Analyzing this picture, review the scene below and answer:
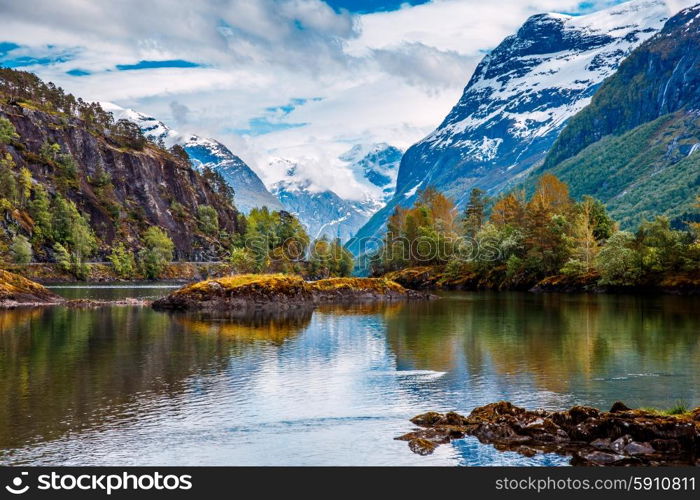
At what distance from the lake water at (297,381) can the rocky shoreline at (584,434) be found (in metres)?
0.85

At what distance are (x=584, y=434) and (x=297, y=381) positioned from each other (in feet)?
63.4

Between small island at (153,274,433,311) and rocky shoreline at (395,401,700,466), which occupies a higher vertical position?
small island at (153,274,433,311)

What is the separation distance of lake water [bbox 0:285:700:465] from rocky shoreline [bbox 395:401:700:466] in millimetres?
852

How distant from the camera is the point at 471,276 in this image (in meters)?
169

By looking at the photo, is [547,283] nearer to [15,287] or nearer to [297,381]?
[15,287]

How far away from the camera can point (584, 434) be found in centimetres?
2711

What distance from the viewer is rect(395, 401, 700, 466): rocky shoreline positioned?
25.5 metres

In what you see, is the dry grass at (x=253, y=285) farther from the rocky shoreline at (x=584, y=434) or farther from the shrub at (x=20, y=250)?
the shrub at (x=20, y=250)

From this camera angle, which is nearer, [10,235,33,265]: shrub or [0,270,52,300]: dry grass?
[0,270,52,300]: dry grass

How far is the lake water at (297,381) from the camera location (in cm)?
2812

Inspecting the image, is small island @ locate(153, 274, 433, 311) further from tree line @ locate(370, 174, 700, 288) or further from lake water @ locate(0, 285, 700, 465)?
tree line @ locate(370, 174, 700, 288)

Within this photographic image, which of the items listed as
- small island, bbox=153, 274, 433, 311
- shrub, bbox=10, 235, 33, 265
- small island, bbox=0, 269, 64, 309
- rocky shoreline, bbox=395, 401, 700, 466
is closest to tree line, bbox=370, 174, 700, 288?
small island, bbox=153, 274, 433, 311

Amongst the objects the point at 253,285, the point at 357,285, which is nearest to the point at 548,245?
the point at 357,285
